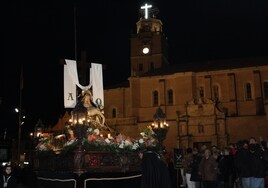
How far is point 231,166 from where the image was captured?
520 inches

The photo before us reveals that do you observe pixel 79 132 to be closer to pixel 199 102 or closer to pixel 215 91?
pixel 199 102

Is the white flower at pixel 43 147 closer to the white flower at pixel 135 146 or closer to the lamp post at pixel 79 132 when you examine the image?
the lamp post at pixel 79 132

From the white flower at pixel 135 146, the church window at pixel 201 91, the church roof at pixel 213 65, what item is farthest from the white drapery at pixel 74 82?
the church roof at pixel 213 65

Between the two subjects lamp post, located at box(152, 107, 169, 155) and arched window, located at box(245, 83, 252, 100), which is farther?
arched window, located at box(245, 83, 252, 100)

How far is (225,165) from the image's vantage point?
13.2 m

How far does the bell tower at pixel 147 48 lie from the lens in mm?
62906

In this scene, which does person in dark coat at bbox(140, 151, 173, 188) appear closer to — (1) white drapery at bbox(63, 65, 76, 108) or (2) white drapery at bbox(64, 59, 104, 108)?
(2) white drapery at bbox(64, 59, 104, 108)

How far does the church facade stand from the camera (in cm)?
4741

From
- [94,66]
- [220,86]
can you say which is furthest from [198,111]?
[94,66]

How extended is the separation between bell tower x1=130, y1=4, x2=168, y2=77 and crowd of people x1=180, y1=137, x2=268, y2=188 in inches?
1859

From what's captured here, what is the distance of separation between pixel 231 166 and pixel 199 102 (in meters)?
36.4

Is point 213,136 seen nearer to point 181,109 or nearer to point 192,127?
point 192,127

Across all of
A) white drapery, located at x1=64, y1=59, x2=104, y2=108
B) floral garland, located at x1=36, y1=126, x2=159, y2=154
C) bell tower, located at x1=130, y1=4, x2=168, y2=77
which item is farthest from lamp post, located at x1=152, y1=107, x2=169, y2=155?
bell tower, located at x1=130, y1=4, x2=168, y2=77

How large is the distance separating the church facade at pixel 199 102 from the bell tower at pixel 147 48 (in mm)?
5655
